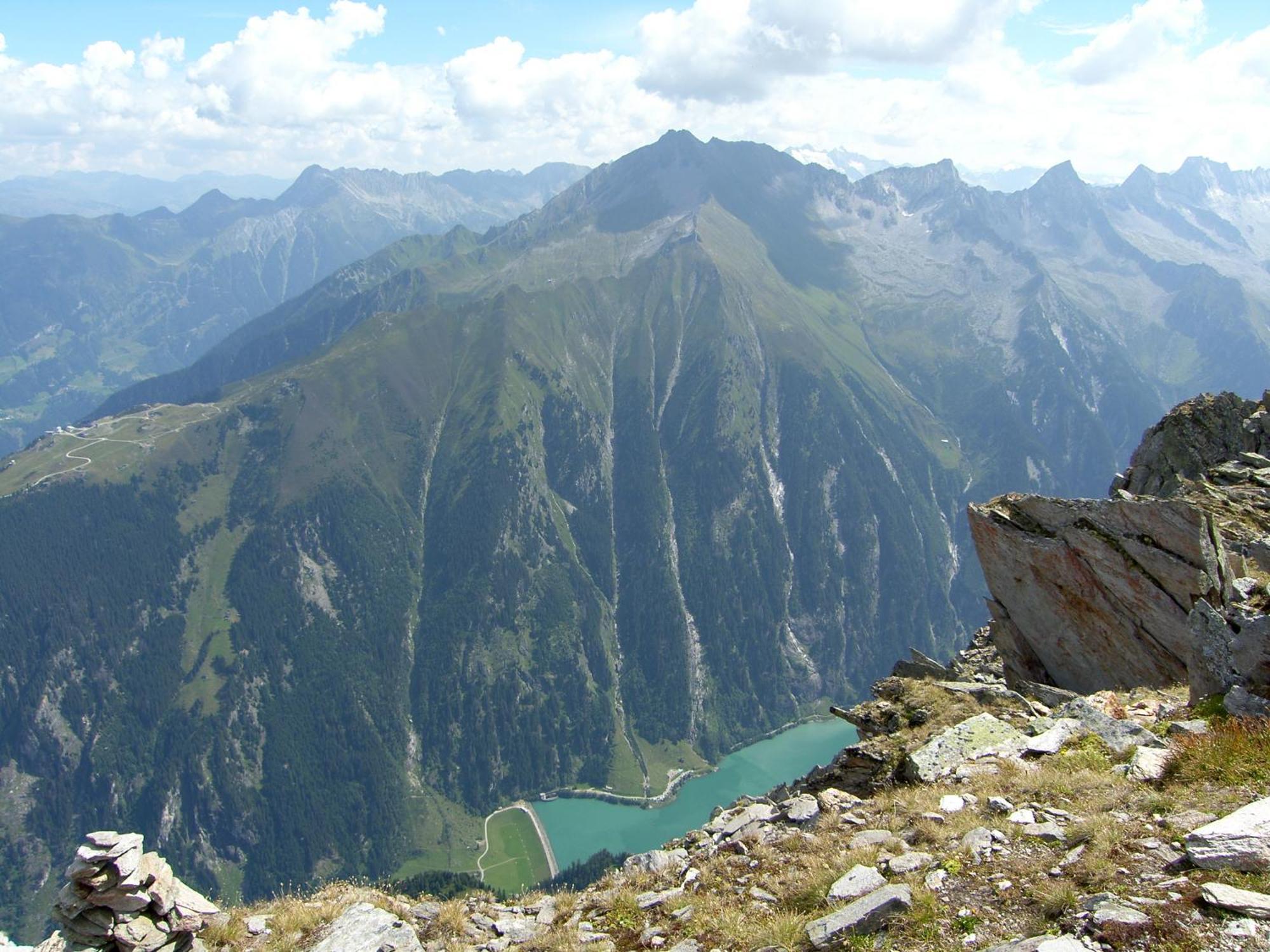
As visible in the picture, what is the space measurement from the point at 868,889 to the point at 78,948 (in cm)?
1471

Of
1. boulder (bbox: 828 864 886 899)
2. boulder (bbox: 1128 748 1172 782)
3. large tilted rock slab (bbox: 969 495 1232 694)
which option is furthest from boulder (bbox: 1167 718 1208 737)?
boulder (bbox: 828 864 886 899)

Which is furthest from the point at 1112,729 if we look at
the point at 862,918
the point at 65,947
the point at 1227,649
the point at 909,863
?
the point at 65,947

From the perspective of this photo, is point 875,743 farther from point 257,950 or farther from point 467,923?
point 257,950

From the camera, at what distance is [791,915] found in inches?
520

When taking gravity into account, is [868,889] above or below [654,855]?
above

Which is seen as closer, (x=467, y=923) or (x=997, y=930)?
(x=997, y=930)

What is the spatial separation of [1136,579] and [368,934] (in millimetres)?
25548

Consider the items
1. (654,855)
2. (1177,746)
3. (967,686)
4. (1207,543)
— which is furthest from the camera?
(967,686)

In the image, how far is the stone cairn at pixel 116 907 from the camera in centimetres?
1466

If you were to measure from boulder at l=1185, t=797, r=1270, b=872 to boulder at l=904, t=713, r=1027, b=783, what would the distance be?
7.70m

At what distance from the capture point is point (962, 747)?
65.8ft

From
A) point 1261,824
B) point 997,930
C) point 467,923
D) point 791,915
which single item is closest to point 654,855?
point 467,923

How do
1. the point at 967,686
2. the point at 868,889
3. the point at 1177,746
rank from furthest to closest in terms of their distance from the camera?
the point at 967,686, the point at 1177,746, the point at 868,889

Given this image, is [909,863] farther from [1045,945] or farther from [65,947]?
[65,947]
